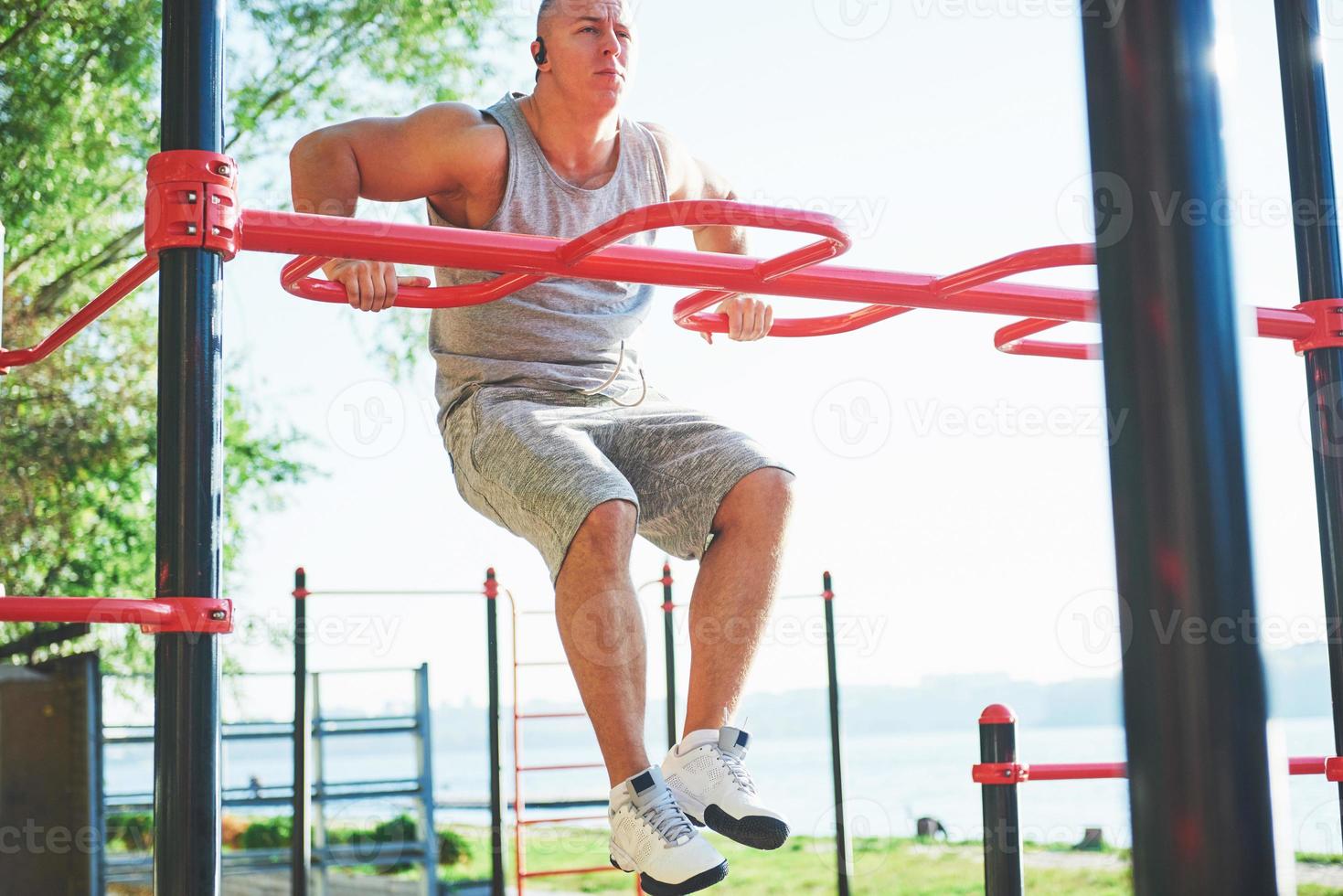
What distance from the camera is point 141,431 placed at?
22.2 ft

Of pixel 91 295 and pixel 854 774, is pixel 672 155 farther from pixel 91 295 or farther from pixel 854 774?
pixel 854 774

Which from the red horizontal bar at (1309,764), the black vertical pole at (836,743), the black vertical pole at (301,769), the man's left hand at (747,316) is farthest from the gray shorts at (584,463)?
the black vertical pole at (836,743)

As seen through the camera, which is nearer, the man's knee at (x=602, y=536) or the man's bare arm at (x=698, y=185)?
the man's knee at (x=602, y=536)

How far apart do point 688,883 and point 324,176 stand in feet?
3.39

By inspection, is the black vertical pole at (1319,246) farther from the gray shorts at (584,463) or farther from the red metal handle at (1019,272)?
the gray shorts at (584,463)

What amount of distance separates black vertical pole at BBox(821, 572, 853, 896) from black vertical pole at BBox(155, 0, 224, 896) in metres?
3.64

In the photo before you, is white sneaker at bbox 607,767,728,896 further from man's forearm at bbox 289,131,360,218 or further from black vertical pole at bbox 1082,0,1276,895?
black vertical pole at bbox 1082,0,1276,895

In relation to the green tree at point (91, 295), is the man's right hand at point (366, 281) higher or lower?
lower

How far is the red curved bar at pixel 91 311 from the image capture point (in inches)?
58.4

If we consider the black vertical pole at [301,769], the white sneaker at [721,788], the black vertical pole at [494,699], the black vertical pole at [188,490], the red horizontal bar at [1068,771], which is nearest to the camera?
the black vertical pole at [188,490]

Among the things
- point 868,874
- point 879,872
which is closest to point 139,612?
point 879,872

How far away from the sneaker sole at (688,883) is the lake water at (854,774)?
1.74 m

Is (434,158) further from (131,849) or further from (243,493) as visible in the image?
(131,849)

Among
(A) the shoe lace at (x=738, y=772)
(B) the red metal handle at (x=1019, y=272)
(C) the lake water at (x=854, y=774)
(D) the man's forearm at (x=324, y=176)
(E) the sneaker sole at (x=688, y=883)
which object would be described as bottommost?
(C) the lake water at (x=854, y=774)
